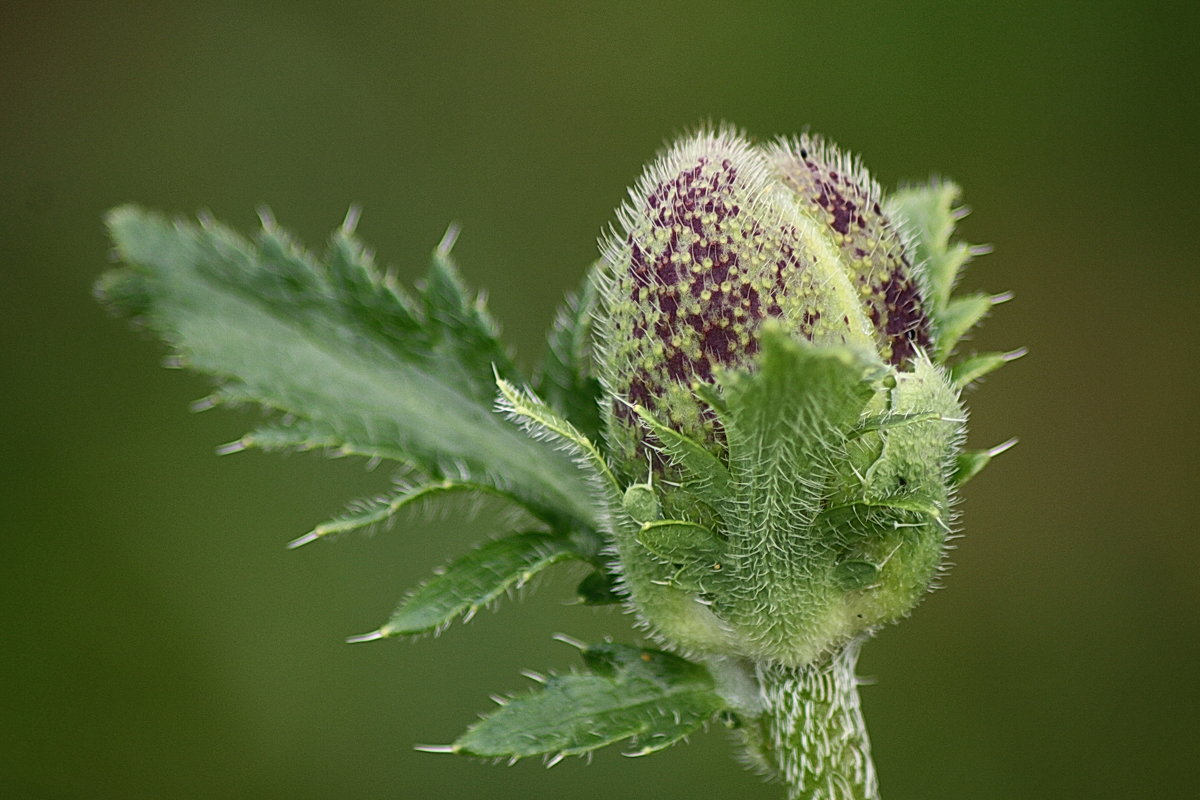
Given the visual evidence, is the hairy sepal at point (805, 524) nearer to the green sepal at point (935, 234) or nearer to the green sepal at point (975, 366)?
the green sepal at point (975, 366)

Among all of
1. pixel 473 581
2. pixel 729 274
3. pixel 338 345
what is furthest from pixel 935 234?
pixel 338 345

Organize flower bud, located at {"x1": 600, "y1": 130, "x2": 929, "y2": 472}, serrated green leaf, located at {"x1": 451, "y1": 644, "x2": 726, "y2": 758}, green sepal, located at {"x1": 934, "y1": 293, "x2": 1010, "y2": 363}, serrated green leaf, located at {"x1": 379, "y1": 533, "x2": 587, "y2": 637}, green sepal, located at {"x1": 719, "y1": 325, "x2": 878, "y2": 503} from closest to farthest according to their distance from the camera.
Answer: green sepal, located at {"x1": 719, "y1": 325, "x2": 878, "y2": 503}, flower bud, located at {"x1": 600, "y1": 130, "x2": 929, "y2": 472}, serrated green leaf, located at {"x1": 451, "y1": 644, "x2": 726, "y2": 758}, serrated green leaf, located at {"x1": 379, "y1": 533, "x2": 587, "y2": 637}, green sepal, located at {"x1": 934, "y1": 293, "x2": 1010, "y2": 363}

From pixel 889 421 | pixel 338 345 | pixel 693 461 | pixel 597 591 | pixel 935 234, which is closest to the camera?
pixel 889 421

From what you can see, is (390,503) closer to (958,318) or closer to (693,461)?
(693,461)

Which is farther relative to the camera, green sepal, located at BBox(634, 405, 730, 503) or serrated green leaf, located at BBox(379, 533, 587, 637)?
serrated green leaf, located at BBox(379, 533, 587, 637)

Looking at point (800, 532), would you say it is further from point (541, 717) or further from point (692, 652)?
point (541, 717)

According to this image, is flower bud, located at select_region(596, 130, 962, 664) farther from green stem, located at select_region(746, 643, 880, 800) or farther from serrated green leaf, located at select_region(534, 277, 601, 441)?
serrated green leaf, located at select_region(534, 277, 601, 441)

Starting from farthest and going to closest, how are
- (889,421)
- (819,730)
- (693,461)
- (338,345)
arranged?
(338,345) < (819,730) < (693,461) < (889,421)

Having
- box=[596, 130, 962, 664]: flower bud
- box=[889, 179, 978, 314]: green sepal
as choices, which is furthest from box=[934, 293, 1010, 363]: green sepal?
box=[596, 130, 962, 664]: flower bud
